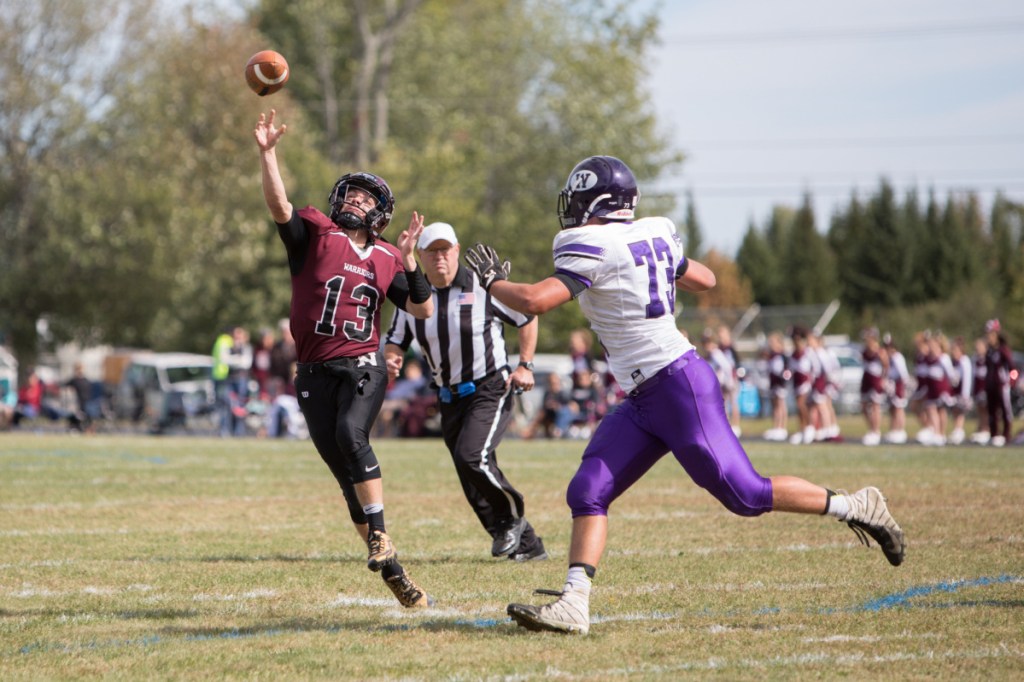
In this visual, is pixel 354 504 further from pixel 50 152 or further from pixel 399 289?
pixel 50 152

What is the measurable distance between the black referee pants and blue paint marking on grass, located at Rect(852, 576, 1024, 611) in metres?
2.22

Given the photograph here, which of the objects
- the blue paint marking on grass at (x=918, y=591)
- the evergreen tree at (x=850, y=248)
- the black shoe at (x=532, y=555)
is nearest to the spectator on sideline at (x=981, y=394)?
the black shoe at (x=532, y=555)

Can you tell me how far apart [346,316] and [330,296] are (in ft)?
0.41

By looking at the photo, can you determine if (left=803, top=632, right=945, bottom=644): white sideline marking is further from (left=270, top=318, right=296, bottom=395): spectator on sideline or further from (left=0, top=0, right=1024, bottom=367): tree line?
(left=0, top=0, right=1024, bottom=367): tree line

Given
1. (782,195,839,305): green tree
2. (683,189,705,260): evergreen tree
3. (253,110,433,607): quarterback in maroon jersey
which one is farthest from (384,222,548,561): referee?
(683,189,705,260): evergreen tree

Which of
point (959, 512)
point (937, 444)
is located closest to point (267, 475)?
point (959, 512)

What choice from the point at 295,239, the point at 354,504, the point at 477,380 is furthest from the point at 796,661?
the point at 477,380

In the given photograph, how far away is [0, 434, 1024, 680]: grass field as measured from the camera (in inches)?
183

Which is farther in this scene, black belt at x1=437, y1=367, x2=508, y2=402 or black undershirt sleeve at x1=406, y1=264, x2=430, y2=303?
black belt at x1=437, y1=367, x2=508, y2=402

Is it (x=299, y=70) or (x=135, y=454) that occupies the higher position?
(x=299, y=70)

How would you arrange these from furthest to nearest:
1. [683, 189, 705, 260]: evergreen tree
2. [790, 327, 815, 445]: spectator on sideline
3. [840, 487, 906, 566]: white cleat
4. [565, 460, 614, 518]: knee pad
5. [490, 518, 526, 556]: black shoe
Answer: [683, 189, 705, 260]: evergreen tree, [790, 327, 815, 445]: spectator on sideline, [490, 518, 526, 556]: black shoe, [840, 487, 906, 566]: white cleat, [565, 460, 614, 518]: knee pad

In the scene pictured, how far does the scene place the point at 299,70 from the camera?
139 feet

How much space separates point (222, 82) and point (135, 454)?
1920 centimetres

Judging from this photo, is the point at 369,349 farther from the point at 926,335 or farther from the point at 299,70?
the point at 299,70
